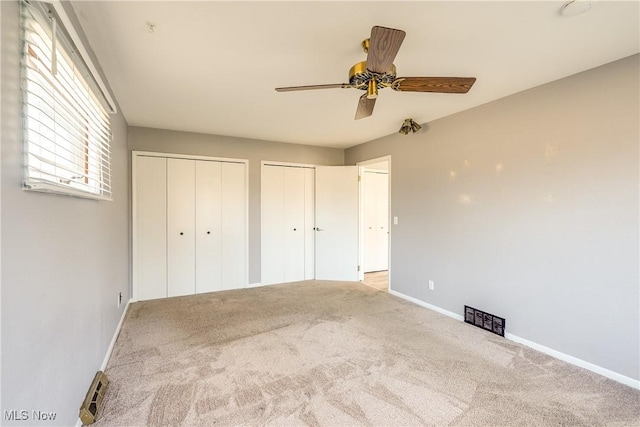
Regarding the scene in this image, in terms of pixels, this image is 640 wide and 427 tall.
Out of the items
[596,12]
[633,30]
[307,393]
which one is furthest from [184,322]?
[633,30]

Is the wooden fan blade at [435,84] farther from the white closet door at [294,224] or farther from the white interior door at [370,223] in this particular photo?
the white interior door at [370,223]

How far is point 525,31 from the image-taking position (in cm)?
186

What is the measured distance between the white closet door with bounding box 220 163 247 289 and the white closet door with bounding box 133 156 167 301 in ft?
2.64

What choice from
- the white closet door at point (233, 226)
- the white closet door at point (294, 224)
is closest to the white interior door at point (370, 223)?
the white closet door at point (294, 224)

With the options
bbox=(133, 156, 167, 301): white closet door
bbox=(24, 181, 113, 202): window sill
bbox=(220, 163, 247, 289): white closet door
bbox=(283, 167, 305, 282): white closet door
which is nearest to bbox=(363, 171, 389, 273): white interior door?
bbox=(283, 167, 305, 282): white closet door

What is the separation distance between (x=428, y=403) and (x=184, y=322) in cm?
254

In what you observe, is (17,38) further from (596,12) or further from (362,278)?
(362,278)

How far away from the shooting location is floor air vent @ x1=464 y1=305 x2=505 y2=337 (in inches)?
116

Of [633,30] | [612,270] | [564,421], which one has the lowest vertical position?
[564,421]

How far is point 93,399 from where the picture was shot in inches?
71.5

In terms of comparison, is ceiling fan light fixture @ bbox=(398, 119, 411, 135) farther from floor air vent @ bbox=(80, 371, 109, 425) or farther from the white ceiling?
floor air vent @ bbox=(80, 371, 109, 425)

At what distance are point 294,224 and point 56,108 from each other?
387cm

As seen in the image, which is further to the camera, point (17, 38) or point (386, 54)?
point (386, 54)

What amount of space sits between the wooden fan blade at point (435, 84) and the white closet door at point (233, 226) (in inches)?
124
